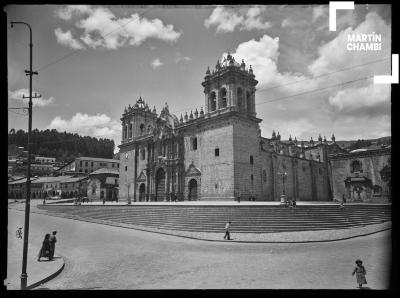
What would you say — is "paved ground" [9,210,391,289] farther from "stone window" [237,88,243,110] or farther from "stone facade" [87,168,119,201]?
"stone facade" [87,168,119,201]

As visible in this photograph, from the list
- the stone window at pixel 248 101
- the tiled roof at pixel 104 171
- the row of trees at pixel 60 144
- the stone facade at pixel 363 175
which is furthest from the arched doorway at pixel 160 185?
the stone facade at pixel 363 175

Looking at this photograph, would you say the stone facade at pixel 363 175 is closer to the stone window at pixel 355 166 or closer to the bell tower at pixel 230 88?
the stone window at pixel 355 166

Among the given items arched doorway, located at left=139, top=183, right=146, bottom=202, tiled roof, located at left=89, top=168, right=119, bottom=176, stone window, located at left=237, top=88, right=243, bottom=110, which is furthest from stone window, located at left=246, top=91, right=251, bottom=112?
tiled roof, located at left=89, top=168, right=119, bottom=176

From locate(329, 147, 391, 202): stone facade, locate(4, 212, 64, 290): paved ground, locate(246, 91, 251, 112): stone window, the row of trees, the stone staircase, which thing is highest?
locate(246, 91, 251, 112): stone window

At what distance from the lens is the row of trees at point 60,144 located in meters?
13.4

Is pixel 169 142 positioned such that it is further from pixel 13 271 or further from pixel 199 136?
pixel 13 271

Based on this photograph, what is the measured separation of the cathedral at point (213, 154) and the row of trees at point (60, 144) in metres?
7.42

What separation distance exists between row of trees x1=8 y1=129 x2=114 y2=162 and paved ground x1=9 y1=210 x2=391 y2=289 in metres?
5.51

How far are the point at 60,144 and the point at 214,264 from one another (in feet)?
77.7

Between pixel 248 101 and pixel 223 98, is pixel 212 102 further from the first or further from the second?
pixel 248 101

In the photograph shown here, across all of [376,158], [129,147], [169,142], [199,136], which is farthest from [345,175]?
[129,147]

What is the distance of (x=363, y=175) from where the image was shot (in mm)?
42625

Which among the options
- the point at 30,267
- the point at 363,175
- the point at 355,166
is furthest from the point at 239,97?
the point at 30,267

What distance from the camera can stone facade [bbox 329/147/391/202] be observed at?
1601 inches
